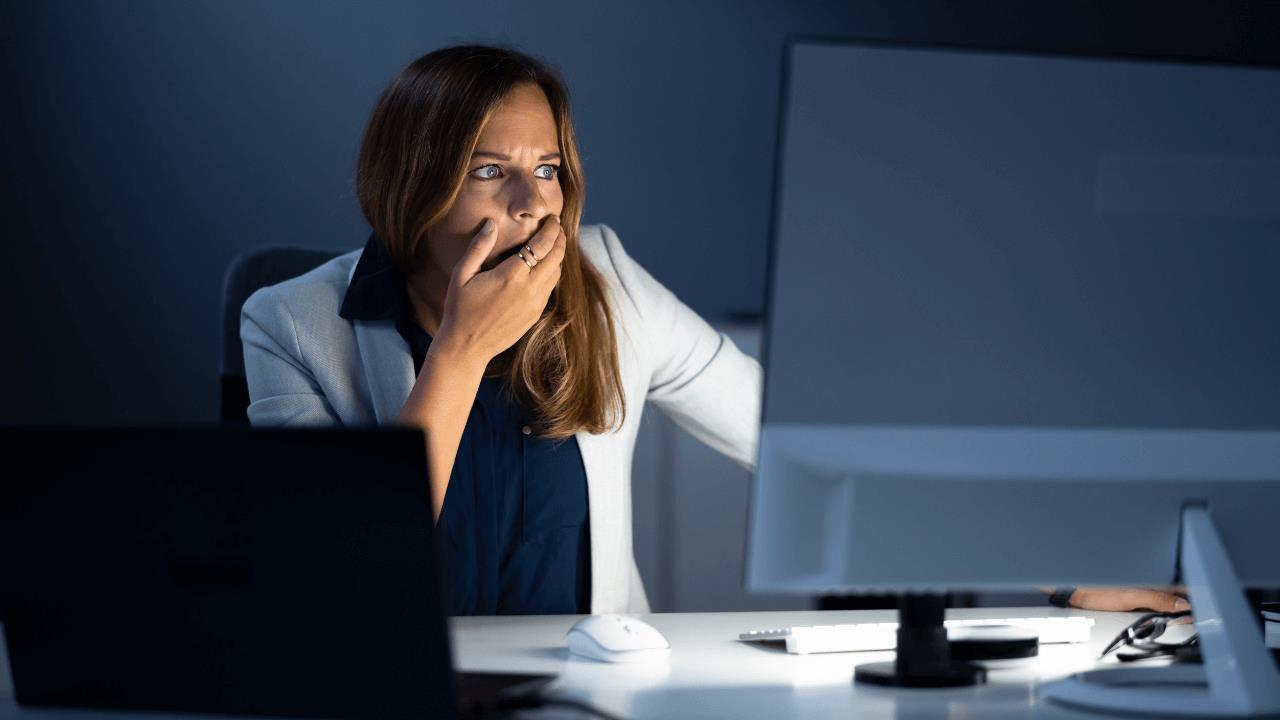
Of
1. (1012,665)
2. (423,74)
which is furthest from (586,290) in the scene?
(1012,665)

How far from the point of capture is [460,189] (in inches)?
62.6

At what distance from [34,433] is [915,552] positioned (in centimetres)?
54

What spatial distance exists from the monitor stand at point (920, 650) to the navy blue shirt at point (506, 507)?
0.74 metres

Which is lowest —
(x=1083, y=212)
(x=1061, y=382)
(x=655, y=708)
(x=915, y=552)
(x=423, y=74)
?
(x=655, y=708)

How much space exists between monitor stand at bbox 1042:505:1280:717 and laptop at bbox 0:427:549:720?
0.42m

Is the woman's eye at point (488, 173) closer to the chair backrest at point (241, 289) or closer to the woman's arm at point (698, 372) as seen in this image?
the woman's arm at point (698, 372)

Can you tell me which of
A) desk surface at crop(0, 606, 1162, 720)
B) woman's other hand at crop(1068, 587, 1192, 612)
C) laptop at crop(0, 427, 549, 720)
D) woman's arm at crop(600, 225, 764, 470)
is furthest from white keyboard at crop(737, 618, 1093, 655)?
woman's arm at crop(600, 225, 764, 470)

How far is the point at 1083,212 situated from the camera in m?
0.77

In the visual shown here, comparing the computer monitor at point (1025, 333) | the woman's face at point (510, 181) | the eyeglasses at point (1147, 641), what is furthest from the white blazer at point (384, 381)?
the computer monitor at point (1025, 333)

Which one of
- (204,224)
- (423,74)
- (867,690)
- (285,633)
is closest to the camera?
(285,633)

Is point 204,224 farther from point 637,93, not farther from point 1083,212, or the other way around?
point 1083,212

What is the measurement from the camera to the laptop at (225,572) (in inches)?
28.4

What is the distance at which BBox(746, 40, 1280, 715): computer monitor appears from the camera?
2.46 feet

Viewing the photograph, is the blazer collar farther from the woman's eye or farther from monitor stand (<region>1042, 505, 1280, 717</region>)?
monitor stand (<region>1042, 505, 1280, 717</region>)
